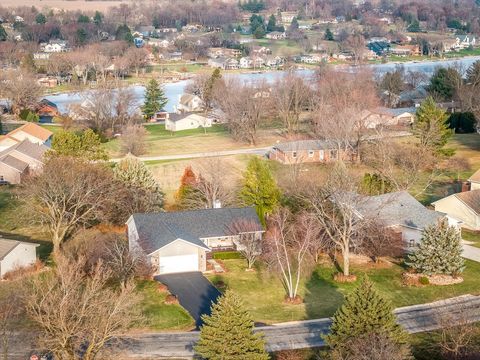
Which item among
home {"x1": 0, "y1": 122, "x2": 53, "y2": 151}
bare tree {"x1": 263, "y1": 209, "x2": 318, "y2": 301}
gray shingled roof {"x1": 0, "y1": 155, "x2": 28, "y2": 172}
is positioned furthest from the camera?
home {"x1": 0, "y1": 122, "x2": 53, "y2": 151}

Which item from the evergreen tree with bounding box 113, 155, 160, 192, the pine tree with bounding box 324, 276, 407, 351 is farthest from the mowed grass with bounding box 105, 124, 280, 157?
the pine tree with bounding box 324, 276, 407, 351

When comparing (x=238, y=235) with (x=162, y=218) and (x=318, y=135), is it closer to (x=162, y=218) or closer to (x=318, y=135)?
(x=162, y=218)

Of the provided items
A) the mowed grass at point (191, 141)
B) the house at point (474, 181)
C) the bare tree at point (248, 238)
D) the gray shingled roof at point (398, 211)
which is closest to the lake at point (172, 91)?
the mowed grass at point (191, 141)

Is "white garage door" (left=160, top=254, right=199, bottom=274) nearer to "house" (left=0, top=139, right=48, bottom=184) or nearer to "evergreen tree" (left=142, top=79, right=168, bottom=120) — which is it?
"house" (left=0, top=139, right=48, bottom=184)

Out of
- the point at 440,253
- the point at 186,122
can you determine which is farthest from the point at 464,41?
the point at 440,253

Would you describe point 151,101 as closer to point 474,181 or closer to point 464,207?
point 474,181

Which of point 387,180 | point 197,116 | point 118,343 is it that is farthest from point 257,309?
point 197,116

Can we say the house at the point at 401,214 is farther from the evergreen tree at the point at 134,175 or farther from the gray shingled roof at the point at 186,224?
the evergreen tree at the point at 134,175
